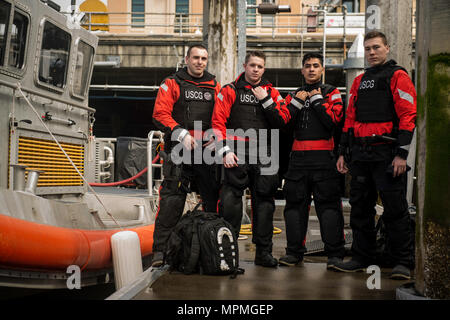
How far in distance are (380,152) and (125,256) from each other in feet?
9.07

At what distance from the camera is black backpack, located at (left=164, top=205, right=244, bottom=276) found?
423 centimetres

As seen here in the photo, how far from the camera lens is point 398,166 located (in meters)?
4.18

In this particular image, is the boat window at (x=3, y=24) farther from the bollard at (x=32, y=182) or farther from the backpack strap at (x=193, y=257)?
the backpack strap at (x=193, y=257)

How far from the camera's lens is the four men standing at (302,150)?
14.3 ft

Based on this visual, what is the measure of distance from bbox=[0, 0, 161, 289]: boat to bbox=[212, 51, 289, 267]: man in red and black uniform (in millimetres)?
1554

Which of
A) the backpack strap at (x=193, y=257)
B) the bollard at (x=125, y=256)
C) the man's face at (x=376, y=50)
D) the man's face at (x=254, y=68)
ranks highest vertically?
the man's face at (x=376, y=50)

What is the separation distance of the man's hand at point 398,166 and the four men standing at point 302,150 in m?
0.10

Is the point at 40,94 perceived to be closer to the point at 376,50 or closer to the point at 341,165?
the point at 341,165

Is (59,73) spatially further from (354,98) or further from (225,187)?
(354,98)

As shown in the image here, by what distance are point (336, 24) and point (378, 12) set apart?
14731mm

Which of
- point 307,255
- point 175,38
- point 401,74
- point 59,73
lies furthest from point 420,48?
point 175,38

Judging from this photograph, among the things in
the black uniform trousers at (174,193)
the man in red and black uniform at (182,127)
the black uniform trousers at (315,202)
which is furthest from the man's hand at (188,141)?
the black uniform trousers at (315,202)

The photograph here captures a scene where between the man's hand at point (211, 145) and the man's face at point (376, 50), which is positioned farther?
the man's hand at point (211, 145)

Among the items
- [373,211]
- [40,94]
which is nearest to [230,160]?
[373,211]
